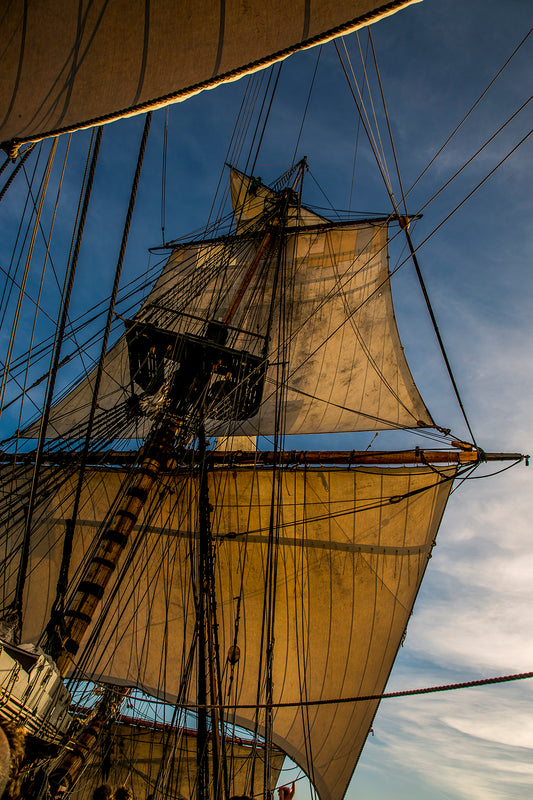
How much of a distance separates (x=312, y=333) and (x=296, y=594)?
6437mm

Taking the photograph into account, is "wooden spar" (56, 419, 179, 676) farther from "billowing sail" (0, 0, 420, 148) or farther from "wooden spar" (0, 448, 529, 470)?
"billowing sail" (0, 0, 420, 148)

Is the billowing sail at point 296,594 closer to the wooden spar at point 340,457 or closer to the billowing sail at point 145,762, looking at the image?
the wooden spar at point 340,457

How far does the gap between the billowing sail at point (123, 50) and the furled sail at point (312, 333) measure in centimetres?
671

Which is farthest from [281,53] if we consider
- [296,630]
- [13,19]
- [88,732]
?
[88,732]

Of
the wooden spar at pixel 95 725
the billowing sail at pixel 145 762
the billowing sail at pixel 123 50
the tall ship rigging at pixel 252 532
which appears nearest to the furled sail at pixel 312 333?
the tall ship rigging at pixel 252 532

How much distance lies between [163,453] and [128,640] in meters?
4.27

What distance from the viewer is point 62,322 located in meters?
2.52

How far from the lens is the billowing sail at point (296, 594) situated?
8539 millimetres

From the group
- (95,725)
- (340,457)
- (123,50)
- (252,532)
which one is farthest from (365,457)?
(95,725)

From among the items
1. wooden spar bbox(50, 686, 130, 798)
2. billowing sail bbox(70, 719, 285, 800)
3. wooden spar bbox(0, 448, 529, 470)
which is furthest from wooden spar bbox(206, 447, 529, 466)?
billowing sail bbox(70, 719, 285, 800)

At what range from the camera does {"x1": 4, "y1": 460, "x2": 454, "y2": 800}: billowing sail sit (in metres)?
8.54

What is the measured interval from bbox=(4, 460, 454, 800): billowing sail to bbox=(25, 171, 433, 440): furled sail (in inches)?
63.2

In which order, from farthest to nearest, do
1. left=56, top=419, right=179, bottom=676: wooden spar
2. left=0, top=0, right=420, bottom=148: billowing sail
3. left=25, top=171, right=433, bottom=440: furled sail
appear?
left=25, top=171, right=433, bottom=440: furled sail → left=56, top=419, right=179, bottom=676: wooden spar → left=0, top=0, right=420, bottom=148: billowing sail

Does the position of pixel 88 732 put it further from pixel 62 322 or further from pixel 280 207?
pixel 280 207
